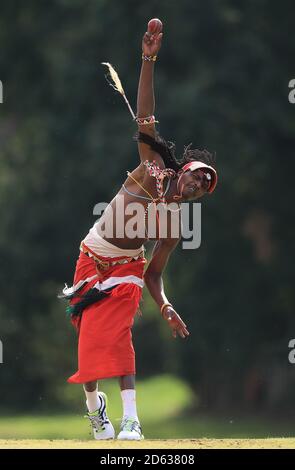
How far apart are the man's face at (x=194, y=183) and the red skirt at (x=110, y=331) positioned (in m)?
0.70

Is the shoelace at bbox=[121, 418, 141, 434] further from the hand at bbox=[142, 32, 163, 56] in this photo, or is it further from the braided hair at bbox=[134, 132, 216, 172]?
the hand at bbox=[142, 32, 163, 56]

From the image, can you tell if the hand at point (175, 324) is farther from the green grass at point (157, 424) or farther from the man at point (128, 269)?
the green grass at point (157, 424)

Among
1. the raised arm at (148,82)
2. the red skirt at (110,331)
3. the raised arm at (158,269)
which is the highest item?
the raised arm at (148,82)

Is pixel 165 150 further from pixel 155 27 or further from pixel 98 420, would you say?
pixel 98 420

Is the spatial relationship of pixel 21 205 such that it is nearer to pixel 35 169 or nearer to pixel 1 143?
pixel 35 169

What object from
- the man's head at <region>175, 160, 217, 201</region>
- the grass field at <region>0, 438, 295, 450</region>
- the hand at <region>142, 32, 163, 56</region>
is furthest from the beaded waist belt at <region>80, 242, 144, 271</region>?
the hand at <region>142, 32, 163, 56</region>

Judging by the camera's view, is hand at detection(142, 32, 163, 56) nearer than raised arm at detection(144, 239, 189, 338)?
Yes

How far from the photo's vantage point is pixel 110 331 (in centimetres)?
911

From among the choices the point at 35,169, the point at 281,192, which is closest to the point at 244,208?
the point at 281,192

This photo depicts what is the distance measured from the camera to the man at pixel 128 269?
9000 mm

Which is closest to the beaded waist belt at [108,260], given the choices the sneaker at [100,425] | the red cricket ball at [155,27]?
the sneaker at [100,425]

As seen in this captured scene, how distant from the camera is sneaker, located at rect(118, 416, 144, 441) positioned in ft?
29.2

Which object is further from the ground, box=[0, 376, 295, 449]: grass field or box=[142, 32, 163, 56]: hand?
box=[142, 32, 163, 56]: hand

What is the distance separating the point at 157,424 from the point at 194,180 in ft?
52.1
